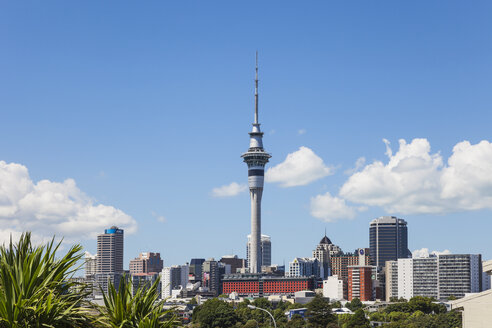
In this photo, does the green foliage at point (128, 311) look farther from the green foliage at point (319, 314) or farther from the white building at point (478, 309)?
the green foliage at point (319, 314)

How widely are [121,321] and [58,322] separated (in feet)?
7.47

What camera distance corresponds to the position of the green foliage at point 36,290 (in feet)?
84.2

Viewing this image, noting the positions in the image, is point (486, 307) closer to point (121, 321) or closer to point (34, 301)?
point (121, 321)

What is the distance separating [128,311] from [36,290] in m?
3.20

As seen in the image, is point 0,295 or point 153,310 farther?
point 153,310

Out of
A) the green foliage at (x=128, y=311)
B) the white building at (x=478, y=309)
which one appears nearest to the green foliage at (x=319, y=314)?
the white building at (x=478, y=309)

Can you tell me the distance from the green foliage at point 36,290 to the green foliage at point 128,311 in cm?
81

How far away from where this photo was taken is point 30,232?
92.3ft

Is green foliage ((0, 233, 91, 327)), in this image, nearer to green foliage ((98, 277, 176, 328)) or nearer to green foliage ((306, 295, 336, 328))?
green foliage ((98, 277, 176, 328))

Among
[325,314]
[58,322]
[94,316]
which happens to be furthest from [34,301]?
[325,314]

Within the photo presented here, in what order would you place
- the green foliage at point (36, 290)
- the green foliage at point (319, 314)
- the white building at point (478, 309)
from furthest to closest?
1. the green foliage at point (319, 314)
2. the white building at point (478, 309)
3. the green foliage at point (36, 290)

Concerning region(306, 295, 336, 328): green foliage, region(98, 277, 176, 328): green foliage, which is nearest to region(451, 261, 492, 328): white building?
region(98, 277, 176, 328): green foliage

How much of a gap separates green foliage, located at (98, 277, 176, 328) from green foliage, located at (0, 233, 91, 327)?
81 centimetres

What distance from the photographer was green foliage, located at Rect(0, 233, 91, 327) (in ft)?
84.2
